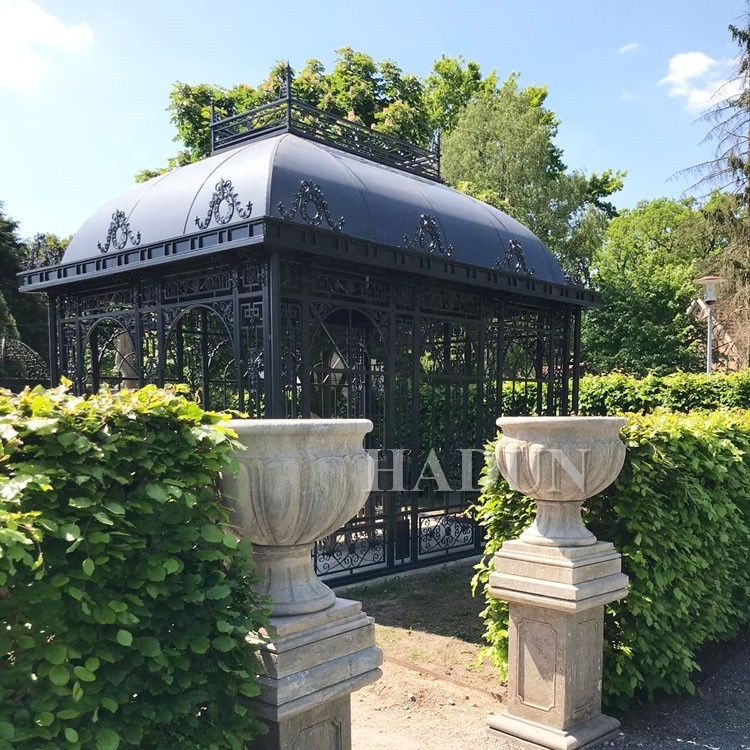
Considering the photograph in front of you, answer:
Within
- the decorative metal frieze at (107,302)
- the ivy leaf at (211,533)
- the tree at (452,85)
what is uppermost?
the tree at (452,85)

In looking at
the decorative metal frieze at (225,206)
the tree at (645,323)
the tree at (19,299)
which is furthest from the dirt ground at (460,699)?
the tree at (19,299)

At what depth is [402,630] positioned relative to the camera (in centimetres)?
585

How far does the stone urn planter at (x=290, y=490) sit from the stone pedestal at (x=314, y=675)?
10 cm

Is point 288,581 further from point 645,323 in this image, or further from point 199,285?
point 645,323

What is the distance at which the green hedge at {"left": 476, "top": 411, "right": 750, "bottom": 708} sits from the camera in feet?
13.6

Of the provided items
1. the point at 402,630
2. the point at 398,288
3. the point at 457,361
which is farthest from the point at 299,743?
the point at 457,361

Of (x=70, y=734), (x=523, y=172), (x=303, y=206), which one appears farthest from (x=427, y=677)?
(x=523, y=172)

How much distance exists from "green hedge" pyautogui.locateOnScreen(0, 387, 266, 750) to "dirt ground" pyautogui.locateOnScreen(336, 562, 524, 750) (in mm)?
1994

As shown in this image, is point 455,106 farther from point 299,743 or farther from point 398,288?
point 299,743

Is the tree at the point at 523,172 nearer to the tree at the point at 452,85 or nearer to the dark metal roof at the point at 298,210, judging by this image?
the tree at the point at 452,85

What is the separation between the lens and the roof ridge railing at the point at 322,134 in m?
7.98

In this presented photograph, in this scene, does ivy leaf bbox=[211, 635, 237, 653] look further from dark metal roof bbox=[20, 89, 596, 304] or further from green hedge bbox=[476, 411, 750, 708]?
dark metal roof bbox=[20, 89, 596, 304]

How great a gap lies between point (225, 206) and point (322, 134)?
2.58 m

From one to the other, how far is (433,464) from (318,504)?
6.33 meters
